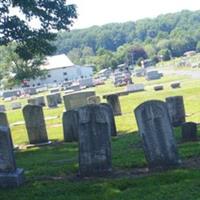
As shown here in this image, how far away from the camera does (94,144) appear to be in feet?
31.9

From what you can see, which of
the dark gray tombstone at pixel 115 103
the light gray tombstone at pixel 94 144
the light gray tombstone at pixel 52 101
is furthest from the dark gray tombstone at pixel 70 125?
the light gray tombstone at pixel 52 101

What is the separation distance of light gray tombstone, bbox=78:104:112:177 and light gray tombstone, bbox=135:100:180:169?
2.49ft

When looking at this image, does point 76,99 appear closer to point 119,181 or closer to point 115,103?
point 115,103

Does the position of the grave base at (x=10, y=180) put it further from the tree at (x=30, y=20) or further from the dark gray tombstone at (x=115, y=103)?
the dark gray tombstone at (x=115, y=103)

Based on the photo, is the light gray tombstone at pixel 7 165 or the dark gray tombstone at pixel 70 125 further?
the dark gray tombstone at pixel 70 125

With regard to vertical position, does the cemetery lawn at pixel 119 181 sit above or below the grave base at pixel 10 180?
below

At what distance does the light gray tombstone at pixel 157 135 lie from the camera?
31.6 ft

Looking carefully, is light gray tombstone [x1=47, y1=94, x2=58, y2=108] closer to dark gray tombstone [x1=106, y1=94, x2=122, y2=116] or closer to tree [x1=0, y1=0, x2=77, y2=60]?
dark gray tombstone [x1=106, y1=94, x2=122, y2=116]

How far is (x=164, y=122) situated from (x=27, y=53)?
10991mm

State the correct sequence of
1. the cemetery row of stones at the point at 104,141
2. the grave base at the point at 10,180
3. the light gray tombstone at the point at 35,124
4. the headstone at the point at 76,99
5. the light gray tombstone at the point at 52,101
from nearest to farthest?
1. the grave base at the point at 10,180
2. the cemetery row of stones at the point at 104,141
3. the light gray tombstone at the point at 35,124
4. the headstone at the point at 76,99
5. the light gray tombstone at the point at 52,101

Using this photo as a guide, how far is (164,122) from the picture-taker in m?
9.67

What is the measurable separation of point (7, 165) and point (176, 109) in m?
9.12

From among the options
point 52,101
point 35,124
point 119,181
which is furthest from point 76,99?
point 119,181

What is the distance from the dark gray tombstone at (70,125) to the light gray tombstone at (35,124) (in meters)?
1.22
